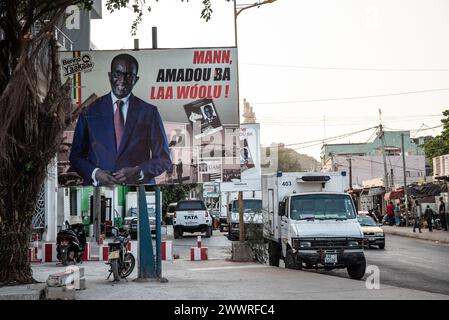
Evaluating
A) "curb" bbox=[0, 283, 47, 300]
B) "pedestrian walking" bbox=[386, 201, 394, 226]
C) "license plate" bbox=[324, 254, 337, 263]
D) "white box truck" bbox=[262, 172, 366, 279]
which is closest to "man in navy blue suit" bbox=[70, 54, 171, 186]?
"curb" bbox=[0, 283, 47, 300]

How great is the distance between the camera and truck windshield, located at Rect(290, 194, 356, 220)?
1573 cm

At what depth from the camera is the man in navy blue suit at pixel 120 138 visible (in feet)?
45.0

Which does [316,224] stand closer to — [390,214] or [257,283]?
[257,283]

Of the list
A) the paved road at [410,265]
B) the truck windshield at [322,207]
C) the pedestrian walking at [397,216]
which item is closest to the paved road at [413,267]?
the paved road at [410,265]

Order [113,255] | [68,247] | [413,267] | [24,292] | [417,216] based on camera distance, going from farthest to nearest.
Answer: [417,216], [413,267], [68,247], [113,255], [24,292]

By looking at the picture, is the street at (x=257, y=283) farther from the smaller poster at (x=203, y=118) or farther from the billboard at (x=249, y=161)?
the smaller poster at (x=203, y=118)

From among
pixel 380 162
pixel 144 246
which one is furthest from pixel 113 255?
pixel 380 162

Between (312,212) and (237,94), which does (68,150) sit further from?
(312,212)

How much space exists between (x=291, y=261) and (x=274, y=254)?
3011 millimetres

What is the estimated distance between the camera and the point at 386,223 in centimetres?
5212

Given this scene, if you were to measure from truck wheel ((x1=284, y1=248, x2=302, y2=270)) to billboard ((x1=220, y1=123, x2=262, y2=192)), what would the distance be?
389cm

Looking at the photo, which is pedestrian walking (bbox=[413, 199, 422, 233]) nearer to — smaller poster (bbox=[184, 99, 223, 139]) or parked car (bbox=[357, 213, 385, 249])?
parked car (bbox=[357, 213, 385, 249])

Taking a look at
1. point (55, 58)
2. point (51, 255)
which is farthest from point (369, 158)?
point (55, 58)

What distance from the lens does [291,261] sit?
51.6ft
